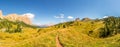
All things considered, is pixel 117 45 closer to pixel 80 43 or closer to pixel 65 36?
pixel 80 43

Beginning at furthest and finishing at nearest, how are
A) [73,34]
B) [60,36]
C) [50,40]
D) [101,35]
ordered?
[101,35]
[73,34]
[60,36]
[50,40]

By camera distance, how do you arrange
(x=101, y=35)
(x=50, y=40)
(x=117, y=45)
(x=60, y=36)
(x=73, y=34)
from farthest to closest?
(x=101, y=35) < (x=73, y=34) < (x=60, y=36) < (x=50, y=40) < (x=117, y=45)

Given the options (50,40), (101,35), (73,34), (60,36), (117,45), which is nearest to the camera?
(117,45)

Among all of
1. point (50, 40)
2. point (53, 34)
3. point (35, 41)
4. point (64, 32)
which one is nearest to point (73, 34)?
point (64, 32)

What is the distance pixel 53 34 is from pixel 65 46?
2095 centimetres

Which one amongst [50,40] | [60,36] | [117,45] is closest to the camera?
[117,45]

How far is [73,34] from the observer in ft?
445

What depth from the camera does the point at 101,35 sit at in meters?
165

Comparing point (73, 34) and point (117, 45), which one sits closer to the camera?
point (117, 45)

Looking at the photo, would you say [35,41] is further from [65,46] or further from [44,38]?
[65,46]

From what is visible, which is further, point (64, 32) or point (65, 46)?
point (64, 32)

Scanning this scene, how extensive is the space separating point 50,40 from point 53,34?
12.7 metres

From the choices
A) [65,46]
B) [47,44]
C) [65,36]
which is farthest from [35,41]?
[65,36]

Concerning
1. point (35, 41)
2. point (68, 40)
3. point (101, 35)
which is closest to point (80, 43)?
point (68, 40)
